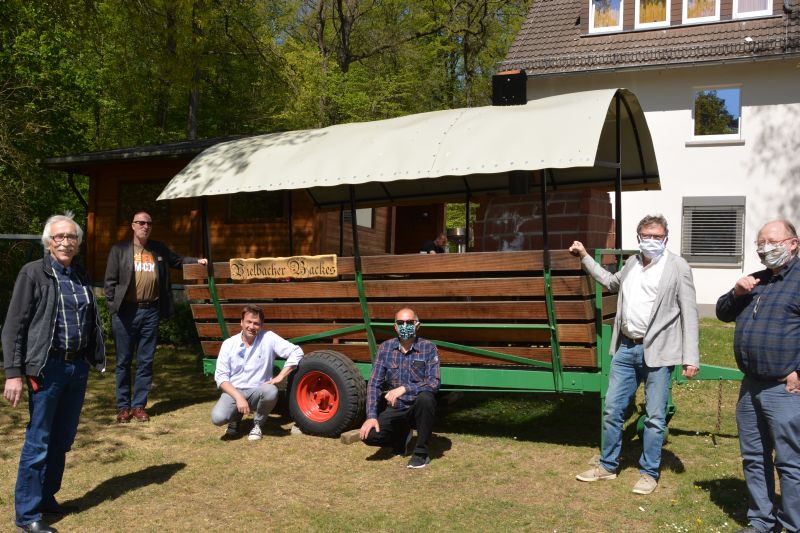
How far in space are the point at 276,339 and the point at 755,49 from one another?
1432 cm

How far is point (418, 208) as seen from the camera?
40.5 feet

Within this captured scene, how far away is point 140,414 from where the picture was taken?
25.7 ft

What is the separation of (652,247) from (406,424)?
2.40 m

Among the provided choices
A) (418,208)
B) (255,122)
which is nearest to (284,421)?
(418,208)

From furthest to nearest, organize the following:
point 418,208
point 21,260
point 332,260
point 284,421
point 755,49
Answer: point 755,49 < point 21,260 < point 418,208 < point 284,421 < point 332,260

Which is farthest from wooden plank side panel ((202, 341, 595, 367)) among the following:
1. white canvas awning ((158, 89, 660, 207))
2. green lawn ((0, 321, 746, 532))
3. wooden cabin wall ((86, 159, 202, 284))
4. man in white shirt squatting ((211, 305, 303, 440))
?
wooden cabin wall ((86, 159, 202, 284))

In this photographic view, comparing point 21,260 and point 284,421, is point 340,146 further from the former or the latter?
point 21,260

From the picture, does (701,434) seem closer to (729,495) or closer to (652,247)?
(729,495)

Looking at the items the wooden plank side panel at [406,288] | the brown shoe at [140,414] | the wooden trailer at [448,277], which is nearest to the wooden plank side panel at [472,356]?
the wooden trailer at [448,277]

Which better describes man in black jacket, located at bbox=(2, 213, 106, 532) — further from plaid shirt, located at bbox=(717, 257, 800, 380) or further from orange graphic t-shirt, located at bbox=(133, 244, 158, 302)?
plaid shirt, located at bbox=(717, 257, 800, 380)

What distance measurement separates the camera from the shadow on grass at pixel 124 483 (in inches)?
216

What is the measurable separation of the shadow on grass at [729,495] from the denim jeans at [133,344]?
16.8 ft

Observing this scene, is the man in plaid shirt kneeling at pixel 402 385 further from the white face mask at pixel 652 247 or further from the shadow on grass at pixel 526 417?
the white face mask at pixel 652 247

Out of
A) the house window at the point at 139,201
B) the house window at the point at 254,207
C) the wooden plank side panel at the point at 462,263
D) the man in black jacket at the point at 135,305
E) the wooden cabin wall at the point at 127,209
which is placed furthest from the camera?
the house window at the point at 139,201
